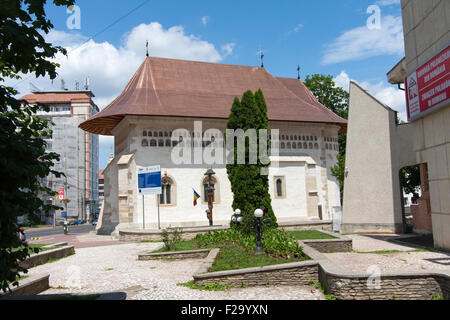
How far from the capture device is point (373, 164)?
62.4 ft

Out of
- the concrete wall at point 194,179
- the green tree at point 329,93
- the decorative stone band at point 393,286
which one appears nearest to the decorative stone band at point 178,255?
the decorative stone band at point 393,286

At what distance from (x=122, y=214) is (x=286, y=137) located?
39.5 ft

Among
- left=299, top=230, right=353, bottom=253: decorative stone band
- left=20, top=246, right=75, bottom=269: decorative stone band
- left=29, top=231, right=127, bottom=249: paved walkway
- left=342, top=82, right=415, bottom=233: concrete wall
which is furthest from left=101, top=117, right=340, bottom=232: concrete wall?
left=299, top=230, right=353, bottom=253: decorative stone band

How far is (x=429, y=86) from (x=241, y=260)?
8.55 m

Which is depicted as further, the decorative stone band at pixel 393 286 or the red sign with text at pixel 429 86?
the red sign with text at pixel 429 86

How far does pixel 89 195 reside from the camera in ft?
225

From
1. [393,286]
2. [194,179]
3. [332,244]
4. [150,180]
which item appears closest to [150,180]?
[150,180]

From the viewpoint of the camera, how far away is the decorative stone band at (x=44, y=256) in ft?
39.6

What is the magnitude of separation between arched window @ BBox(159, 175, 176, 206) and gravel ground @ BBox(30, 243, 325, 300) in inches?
331

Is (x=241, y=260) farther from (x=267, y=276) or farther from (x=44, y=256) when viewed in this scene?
(x=44, y=256)

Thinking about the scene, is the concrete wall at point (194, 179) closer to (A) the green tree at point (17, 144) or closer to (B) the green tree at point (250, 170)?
(B) the green tree at point (250, 170)

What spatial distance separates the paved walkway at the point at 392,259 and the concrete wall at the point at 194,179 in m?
11.3

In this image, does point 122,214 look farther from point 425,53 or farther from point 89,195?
point 89,195
